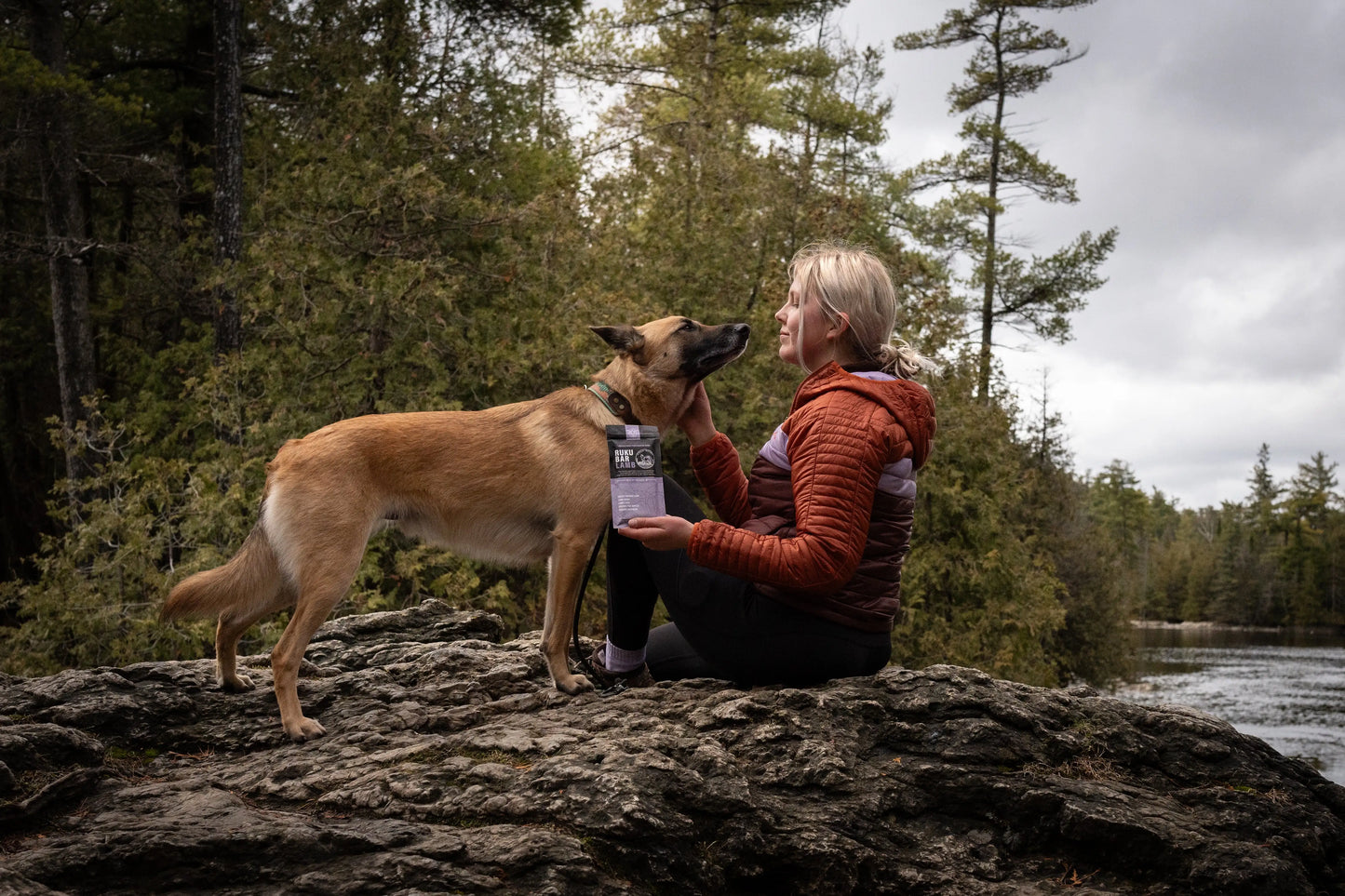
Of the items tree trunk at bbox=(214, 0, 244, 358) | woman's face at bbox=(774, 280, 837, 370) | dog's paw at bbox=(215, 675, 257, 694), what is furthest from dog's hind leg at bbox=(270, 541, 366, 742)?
tree trunk at bbox=(214, 0, 244, 358)

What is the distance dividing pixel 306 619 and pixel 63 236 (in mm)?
13615

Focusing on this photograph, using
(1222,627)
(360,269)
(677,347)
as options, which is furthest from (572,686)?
(1222,627)

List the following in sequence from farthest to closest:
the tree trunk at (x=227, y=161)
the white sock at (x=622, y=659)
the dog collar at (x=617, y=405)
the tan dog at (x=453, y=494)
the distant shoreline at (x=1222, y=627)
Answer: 1. the distant shoreline at (x=1222, y=627)
2. the tree trunk at (x=227, y=161)
3. the dog collar at (x=617, y=405)
4. the white sock at (x=622, y=659)
5. the tan dog at (x=453, y=494)

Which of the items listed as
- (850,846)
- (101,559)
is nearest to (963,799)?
(850,846)

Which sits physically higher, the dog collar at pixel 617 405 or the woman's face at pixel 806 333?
the woman's face at pixel 806 333

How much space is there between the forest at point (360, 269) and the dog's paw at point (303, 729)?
559cm

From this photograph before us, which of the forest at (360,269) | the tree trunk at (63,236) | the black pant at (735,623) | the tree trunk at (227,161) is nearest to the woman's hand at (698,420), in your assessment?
the black pant at (735,623)

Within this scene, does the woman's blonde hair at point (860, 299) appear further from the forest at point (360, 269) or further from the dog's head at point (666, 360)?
the forest at point (360, 269)

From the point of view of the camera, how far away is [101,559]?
991cm

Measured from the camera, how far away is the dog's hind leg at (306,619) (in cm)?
412

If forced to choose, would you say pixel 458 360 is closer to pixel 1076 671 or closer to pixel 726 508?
pixel 726 508

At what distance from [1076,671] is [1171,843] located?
26.7 meters

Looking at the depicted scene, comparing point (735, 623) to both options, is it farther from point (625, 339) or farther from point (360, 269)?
point (360, 269)

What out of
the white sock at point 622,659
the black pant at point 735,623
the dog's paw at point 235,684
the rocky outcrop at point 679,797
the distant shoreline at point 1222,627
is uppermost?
the black pant at point 735,623
